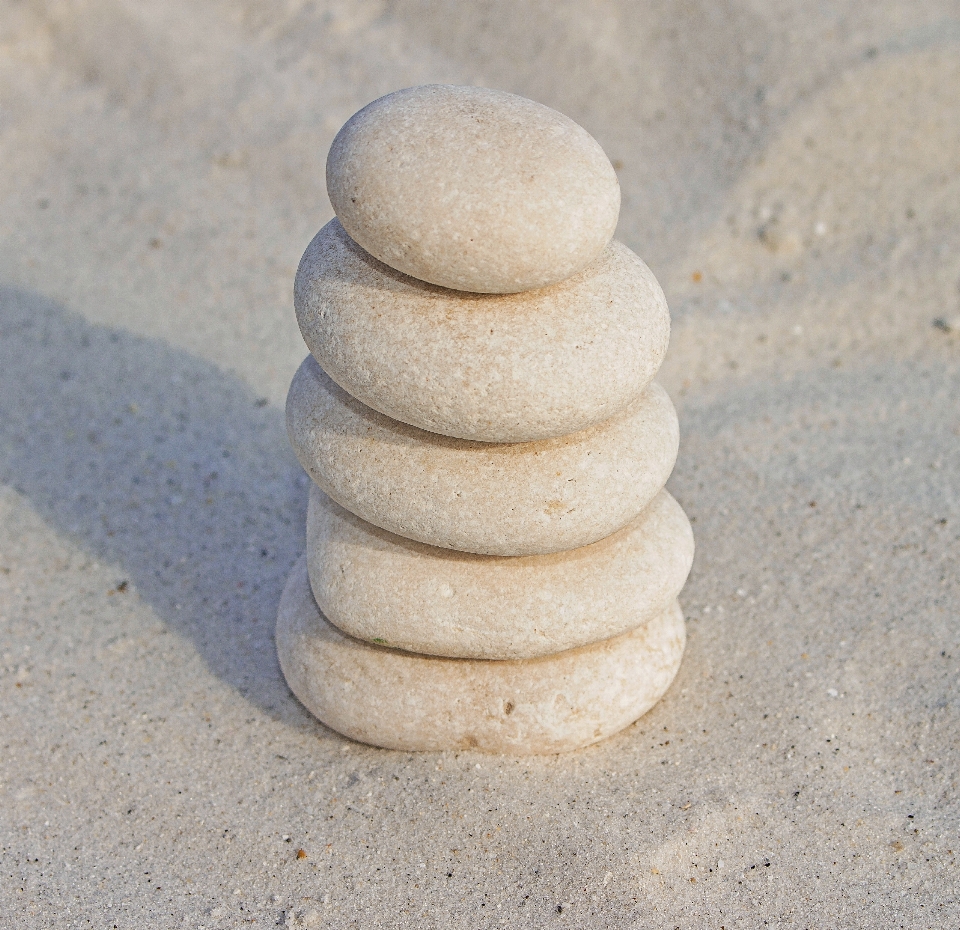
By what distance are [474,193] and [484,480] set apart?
2.49ft

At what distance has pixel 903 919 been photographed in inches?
113

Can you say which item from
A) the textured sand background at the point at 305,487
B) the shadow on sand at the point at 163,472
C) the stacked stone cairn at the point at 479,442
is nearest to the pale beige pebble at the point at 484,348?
the stacked stone cairn at the point at 479,442

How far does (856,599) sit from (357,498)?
1974mm

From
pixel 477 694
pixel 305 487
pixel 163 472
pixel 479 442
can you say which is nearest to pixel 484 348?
pixel 479 442

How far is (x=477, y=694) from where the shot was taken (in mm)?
3242

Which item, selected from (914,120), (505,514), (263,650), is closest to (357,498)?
(505,514)

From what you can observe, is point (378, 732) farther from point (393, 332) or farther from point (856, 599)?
point (856, 599)

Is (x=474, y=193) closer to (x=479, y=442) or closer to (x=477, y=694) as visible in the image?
(x=479, y=442)

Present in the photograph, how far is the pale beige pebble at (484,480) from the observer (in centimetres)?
297

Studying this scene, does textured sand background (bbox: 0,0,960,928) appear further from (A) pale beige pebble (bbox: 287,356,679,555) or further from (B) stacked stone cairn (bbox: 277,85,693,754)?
(A) pale beige pebble (bbox: 287,356,679,555)

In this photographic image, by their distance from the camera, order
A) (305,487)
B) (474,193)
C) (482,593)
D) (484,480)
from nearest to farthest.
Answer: (474,193) < (484,480) < (482,593) < (305,487)

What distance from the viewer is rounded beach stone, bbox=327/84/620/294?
2.70m

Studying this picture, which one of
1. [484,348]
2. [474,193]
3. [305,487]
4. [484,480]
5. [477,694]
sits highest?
[474,193]

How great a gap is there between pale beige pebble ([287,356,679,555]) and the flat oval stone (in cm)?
13
